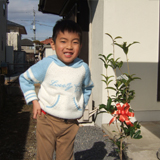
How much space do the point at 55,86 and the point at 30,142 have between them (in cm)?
209

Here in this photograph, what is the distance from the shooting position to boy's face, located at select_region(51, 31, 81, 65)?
174 cm

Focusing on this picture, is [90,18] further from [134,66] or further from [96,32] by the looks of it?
[134,66]

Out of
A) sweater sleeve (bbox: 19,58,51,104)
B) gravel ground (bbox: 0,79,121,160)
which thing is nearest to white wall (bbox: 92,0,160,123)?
gravel ground (bbox: 0,79,121,160)

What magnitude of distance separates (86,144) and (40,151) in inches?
61.0

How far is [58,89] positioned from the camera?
1725 mm

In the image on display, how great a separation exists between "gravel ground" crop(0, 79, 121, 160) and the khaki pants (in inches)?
29.7

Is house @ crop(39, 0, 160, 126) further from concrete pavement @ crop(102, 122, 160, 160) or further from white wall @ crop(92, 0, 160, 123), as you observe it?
concrete pavement @ crop(102, 122, 160, 160)

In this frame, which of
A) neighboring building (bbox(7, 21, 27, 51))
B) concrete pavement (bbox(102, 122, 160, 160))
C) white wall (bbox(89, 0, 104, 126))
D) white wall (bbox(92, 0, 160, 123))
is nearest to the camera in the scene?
concrete pavement (bbox(102, 122, 160, 160))

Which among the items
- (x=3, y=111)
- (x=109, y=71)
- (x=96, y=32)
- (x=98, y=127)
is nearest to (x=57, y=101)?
(x=109, y=71)

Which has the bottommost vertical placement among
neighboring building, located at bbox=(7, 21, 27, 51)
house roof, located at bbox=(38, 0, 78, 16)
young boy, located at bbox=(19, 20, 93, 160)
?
young boy, located at bbox=(19, 20, 93, 160)

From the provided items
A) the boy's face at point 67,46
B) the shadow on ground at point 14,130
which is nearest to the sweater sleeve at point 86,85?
the boy's face at point 67,46

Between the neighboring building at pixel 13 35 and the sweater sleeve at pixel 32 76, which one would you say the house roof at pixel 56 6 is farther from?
the neighboring building at pixel 13 35

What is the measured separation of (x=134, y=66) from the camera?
389cm

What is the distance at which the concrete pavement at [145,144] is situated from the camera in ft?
8.60
